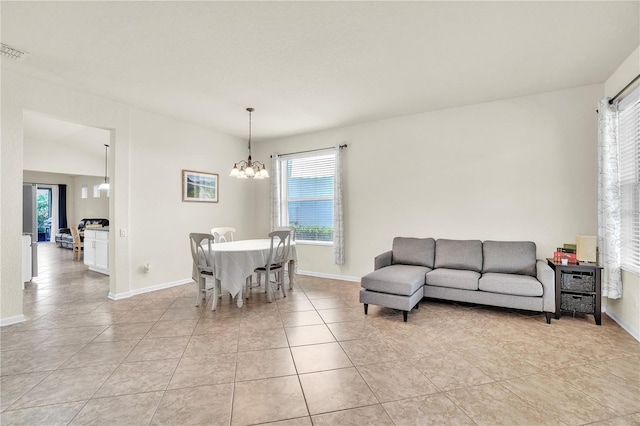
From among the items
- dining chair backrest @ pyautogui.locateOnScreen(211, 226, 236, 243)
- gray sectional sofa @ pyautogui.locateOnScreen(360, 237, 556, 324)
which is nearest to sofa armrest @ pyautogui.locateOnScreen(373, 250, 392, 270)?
gray sectional sofa @ pyautogui.locateOnScreen(360, 237, 556, 324)

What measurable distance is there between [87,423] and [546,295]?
4028mm

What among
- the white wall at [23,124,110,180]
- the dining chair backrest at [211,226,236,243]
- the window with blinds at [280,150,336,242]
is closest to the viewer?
the dining chair backrest at [211,226,236,243]

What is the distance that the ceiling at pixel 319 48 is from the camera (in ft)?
7.27

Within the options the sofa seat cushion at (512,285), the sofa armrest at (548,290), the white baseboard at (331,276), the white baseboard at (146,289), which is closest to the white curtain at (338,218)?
the white baseboard at (331,276)

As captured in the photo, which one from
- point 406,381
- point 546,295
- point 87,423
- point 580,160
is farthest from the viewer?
point 580,160

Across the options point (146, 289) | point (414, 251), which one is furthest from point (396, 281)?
point (146, 289)

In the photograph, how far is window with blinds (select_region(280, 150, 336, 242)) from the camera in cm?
551

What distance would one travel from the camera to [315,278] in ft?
17.7

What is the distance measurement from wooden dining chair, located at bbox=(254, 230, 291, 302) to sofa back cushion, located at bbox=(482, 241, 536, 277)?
2.68 meters

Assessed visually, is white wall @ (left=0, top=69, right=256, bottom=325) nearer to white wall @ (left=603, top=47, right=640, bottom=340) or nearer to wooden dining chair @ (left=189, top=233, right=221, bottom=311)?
wooden dining chair @ (left=189, top=233, right=221, bottom=311)

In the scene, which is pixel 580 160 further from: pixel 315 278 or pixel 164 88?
pixel 164 88

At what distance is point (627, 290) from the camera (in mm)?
2959

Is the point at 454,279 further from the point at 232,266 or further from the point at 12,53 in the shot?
the point at 12,53

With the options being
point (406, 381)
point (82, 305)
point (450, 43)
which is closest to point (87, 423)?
point (406, 381)
